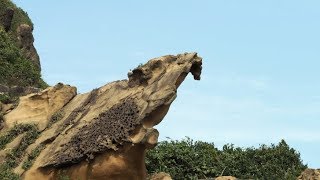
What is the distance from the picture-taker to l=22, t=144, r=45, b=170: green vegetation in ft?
66.7

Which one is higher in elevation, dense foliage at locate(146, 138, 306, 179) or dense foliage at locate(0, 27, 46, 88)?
dense foliage at locate(0, 27, 46, 88)

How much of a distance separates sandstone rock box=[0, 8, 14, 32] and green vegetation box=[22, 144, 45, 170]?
25435mm

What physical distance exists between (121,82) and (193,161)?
577 inches

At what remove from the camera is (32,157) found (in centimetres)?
2064

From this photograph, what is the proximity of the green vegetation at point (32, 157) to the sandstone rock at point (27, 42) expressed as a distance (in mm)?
25502

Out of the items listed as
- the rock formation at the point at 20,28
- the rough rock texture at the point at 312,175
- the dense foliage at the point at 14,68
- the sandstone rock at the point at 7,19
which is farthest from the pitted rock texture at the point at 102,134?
the sandstone rock at the point at 7,19

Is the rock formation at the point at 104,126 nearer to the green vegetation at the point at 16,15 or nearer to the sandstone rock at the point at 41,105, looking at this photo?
the sandstone rock at the point at 41,105

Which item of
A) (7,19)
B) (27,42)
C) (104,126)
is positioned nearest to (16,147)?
(104,126)

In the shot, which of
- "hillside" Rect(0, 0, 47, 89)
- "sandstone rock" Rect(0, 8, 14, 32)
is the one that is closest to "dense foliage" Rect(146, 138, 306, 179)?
"hillside" Rect(0, 0, 47, 89)

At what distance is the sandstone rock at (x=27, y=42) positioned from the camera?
150ft

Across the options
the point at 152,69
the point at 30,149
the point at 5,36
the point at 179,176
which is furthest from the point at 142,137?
the point at 5,36

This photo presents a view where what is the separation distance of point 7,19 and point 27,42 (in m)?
2.52

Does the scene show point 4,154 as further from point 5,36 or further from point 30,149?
point 5,36

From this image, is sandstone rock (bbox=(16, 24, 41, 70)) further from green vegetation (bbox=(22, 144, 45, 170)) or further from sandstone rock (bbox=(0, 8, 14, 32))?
green vegetation (bbox=(22, 144, 45, 170))
